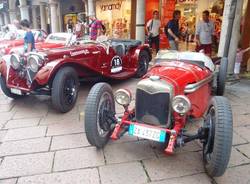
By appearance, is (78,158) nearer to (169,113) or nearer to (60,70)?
(169,113)

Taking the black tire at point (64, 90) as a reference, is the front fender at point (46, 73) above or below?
above

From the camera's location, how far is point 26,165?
9.77ft

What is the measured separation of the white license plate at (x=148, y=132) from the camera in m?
2.78

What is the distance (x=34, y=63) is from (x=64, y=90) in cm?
71

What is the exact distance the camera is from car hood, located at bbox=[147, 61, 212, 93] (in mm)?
3098

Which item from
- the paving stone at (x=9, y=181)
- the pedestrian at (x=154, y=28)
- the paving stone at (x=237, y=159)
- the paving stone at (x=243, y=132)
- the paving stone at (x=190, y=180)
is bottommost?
the paving stone at (x=9, y=181)

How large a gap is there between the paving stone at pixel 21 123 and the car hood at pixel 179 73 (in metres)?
2.03

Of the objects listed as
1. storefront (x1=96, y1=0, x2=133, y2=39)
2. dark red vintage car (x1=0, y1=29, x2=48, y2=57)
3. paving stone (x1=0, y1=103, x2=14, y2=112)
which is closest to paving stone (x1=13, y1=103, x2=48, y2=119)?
paving stone (x1=0, y1=103, x2=14, y2=112)

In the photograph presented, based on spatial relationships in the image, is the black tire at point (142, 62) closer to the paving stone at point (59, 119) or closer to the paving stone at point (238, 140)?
the paving stone at point (59, 119)

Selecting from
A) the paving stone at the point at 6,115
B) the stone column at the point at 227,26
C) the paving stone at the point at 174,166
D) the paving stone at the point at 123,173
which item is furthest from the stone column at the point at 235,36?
the paving stone at the point at 6,115

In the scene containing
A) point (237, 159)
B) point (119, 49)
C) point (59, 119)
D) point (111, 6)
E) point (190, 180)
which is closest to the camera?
point (190, 180)

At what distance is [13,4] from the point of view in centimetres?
2333

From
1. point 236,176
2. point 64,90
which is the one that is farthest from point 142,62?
point 236,176

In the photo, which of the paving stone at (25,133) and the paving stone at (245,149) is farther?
the paving stone at (25,133)
